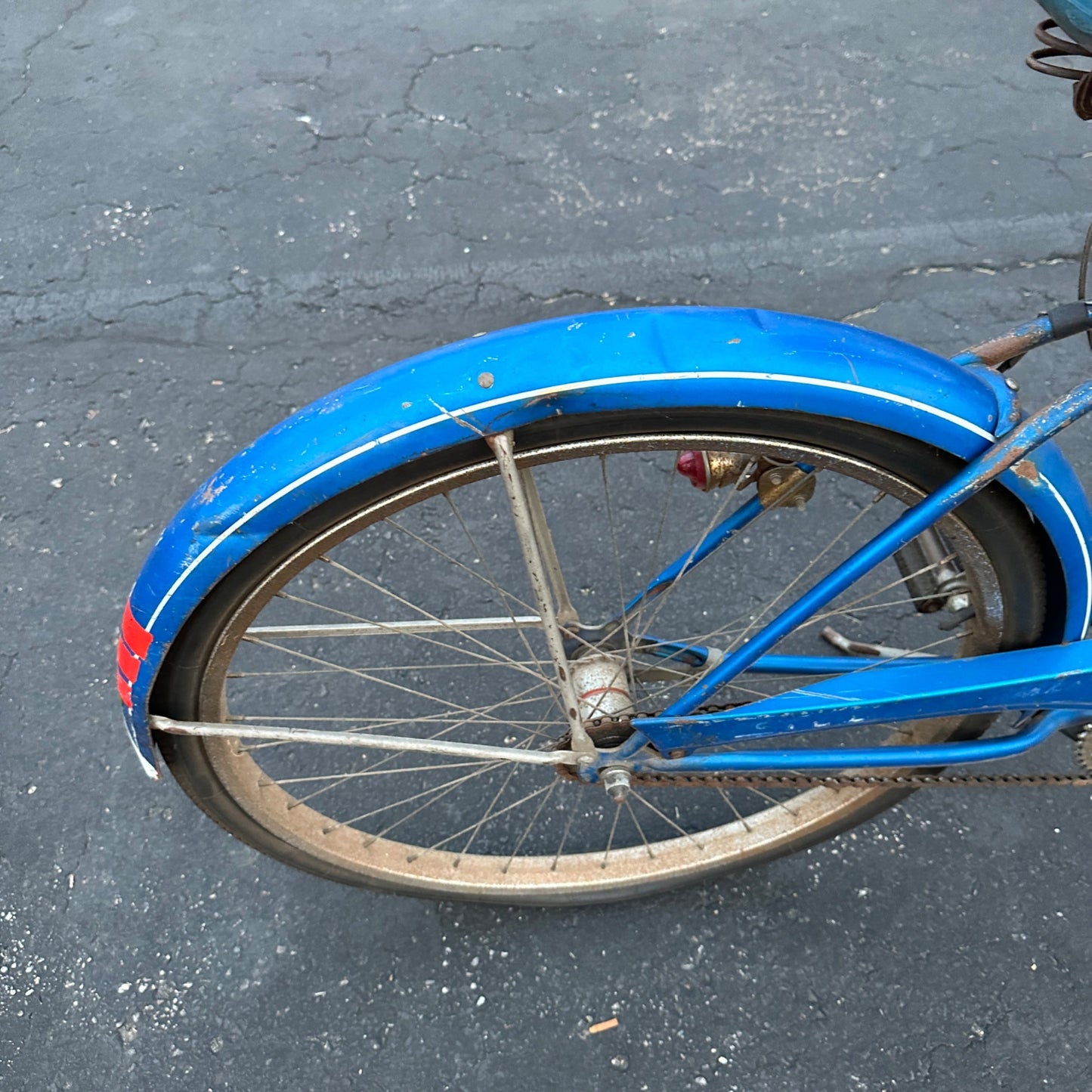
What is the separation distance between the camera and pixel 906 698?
1.37m

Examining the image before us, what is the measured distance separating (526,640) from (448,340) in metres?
1.30

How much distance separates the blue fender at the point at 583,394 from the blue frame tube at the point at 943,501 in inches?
1.3

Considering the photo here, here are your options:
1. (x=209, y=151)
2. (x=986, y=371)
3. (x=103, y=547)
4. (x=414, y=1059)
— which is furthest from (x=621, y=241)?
(x=414, y=1059)

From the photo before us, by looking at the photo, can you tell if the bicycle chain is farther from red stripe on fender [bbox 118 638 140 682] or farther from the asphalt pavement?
red stripe on fender [bbox 118 638 140 682]

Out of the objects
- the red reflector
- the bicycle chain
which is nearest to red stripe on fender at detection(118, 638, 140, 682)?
the bicycle chain

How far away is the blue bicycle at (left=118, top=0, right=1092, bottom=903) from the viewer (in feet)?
3.56

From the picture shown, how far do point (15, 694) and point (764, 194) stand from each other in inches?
105

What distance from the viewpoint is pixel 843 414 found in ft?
3.56

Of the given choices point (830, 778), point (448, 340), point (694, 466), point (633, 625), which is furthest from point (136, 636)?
point (448, 340)

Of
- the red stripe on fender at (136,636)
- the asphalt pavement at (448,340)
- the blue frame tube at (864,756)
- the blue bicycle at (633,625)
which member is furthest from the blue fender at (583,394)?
the asphalt pavement at (448,340)

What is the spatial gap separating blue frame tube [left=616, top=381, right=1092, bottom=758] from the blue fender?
3 cm

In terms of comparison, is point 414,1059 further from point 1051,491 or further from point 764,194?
point 764,194

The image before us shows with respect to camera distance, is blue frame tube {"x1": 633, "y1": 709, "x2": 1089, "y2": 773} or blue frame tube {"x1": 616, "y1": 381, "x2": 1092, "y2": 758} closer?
blue frame tube {"x1": 616, "y1": 381, "x2": 1092, "y2": 758}

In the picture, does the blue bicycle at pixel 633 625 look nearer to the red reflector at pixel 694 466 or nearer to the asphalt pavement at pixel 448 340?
the red reflector at pixel 694 466
